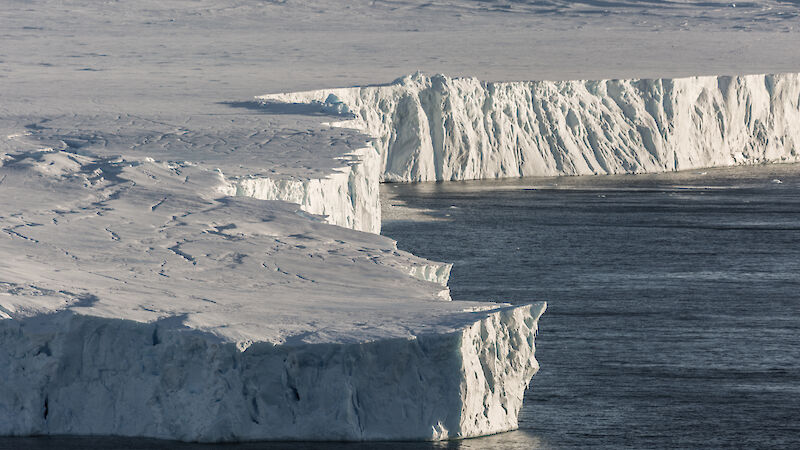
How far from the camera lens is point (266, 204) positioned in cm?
2283

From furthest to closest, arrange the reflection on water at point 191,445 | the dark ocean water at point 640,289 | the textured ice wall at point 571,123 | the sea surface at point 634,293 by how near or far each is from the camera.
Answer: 1. the textured ice wall at point 571,123
2. the dark ocean water at point 640,289
3. the sea surface at point 634,293
4. the reflection on water at point 191,445

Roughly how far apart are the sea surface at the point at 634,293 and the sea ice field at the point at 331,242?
0.13m

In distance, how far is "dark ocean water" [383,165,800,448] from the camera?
702 inches

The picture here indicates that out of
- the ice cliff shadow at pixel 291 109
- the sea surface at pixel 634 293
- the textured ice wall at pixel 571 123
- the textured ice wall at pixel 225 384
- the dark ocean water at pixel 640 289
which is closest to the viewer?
the textured ice wall at pixel 225 384

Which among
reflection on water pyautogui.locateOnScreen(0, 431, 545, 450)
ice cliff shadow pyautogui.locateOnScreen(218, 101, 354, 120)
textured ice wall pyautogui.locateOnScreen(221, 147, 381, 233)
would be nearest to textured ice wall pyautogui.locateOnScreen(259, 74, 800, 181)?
ice cliff shadow pyautogui.locateOnScreen(218, 101, 354, 120)

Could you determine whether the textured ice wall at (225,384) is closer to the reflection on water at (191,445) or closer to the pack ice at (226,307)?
the pack ice at (226,307)

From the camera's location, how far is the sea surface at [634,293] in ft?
57.1

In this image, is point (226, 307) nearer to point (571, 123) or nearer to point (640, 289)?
point (640, 289)

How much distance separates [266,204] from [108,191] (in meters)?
2.53

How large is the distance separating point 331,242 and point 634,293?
8.54 metres

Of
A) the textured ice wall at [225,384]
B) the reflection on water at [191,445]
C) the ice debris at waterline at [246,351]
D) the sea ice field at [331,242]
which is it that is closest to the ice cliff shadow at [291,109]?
the sea ice field at [331,242]

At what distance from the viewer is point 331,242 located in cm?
2073

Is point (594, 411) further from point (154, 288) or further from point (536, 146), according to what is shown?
point (536, 146)

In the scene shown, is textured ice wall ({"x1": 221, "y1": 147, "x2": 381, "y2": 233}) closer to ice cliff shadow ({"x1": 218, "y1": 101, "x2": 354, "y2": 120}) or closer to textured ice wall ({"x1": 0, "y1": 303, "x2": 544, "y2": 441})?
ice cliff shadow ({"x1": 218, "y1": 101, "x2": 354, "y2": 120})
